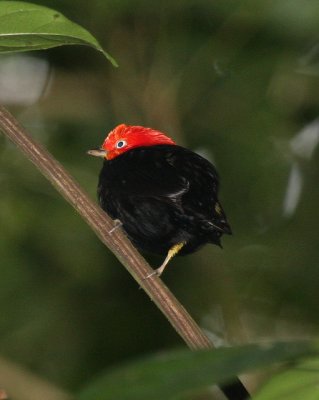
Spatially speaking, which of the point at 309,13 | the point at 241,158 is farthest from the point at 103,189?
the point at 241,158

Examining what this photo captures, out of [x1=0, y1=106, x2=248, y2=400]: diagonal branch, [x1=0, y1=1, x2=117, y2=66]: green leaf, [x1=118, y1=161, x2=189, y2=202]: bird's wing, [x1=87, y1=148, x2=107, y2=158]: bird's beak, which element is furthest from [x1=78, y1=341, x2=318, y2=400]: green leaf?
[x1=87, y1=148, x2=107, y2=158]: bird's beak

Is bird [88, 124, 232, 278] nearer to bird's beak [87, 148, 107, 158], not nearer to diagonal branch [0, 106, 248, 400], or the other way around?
bird's beak [87, 148, 107, 158]

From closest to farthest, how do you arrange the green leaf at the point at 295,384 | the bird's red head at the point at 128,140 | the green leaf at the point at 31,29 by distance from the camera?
the green leaf at the point at 295,384, the green leaf at the point at 31,29, the bird's red head at the point at 128,140

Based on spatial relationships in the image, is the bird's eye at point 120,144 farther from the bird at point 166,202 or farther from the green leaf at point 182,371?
the green leaf at point 182,371

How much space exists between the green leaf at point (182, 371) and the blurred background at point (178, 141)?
15.0 feet

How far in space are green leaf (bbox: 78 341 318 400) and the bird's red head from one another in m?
3.24

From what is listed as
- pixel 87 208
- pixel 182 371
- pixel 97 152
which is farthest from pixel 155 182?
pixel 182 371

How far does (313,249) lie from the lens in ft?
20.3

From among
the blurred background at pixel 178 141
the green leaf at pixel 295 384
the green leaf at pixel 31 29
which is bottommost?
the blurred background at pixel 178 141

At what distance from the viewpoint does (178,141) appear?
18.1 feet

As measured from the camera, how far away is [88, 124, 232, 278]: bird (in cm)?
355

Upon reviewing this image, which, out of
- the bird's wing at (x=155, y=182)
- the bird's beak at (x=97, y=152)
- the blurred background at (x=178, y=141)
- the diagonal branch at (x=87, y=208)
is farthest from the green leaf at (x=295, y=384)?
the blurred background at (x=178, y=141)

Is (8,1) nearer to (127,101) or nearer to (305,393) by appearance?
(305,393)

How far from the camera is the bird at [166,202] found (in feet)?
11.6
